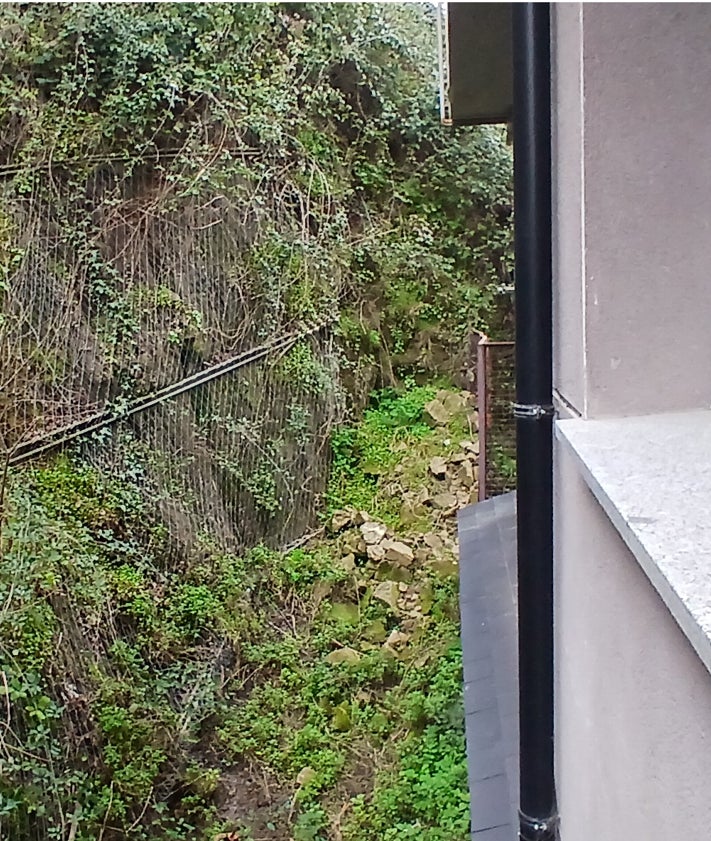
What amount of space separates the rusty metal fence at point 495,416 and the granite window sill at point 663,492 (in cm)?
435

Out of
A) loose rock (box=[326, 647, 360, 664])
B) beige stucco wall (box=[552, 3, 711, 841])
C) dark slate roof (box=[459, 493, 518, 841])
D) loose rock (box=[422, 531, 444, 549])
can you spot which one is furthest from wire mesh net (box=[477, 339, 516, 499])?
beige stucco wall (box=[552, 3, 711, 841])

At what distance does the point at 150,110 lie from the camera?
5758mm

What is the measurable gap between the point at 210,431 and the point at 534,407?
4.83 meters

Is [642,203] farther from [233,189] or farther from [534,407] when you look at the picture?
[233,189]

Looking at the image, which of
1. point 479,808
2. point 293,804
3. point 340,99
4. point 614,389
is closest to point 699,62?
point 614,389

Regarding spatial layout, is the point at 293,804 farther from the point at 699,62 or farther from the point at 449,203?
the point at 449,203

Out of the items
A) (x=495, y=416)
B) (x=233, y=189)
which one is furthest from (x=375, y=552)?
(x=233, y=189)

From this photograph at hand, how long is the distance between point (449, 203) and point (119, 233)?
3413mm

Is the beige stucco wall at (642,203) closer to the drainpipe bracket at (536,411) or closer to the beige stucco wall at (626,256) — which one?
the beige stucco wall at (626,256)

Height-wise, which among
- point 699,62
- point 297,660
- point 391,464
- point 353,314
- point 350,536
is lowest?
point 297,660

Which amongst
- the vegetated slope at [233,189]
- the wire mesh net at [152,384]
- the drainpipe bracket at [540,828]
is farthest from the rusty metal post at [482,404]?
the drainpipe bracket at [540,828]

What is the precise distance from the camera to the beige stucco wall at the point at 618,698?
54cm

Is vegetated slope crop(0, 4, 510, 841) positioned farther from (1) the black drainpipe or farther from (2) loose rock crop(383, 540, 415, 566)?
(1) the black drainpipe

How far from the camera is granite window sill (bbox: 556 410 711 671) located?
1.64ft
